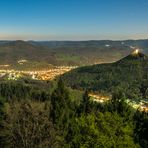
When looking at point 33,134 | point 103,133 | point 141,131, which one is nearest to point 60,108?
point 141,131

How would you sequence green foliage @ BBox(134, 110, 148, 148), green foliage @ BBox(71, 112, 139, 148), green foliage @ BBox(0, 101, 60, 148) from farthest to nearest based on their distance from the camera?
green foliage @ BBox(134, 110, 148, 148), green foliage @ BBox(71, 112, 139, 148), green foliage @ BBox(0, 101, 60, 148)

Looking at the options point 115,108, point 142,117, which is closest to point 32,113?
point 115,108

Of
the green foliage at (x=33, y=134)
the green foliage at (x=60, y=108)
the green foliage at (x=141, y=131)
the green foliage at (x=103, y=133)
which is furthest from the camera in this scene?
the green foliage at (x=60, y=108)

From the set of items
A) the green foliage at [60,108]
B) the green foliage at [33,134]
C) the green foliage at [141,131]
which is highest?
the green foliage at [33,134]

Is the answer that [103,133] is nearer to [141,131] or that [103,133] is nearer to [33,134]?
[33,134]

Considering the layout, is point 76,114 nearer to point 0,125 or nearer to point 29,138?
point 0,125

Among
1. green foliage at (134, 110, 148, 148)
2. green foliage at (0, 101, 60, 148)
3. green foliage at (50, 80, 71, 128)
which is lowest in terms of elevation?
green foliage at (134, 110, 148, 148)

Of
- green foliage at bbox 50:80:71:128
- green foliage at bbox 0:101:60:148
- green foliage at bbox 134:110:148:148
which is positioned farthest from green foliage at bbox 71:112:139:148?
green foliage at bbox 50:80:71:128

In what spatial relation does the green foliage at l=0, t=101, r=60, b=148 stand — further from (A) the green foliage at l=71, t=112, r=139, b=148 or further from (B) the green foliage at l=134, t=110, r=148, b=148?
(B) the green foliage at l=134, t=110, r=148, b=148

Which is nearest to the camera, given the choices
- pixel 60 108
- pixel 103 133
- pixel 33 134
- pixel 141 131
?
pixel 33 134

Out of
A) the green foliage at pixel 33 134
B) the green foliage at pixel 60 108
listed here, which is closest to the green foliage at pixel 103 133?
the green foliage at pixel 33 134

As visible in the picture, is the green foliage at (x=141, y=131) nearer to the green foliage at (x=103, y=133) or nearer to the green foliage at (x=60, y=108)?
the green foliage at (x=103, y=133)
